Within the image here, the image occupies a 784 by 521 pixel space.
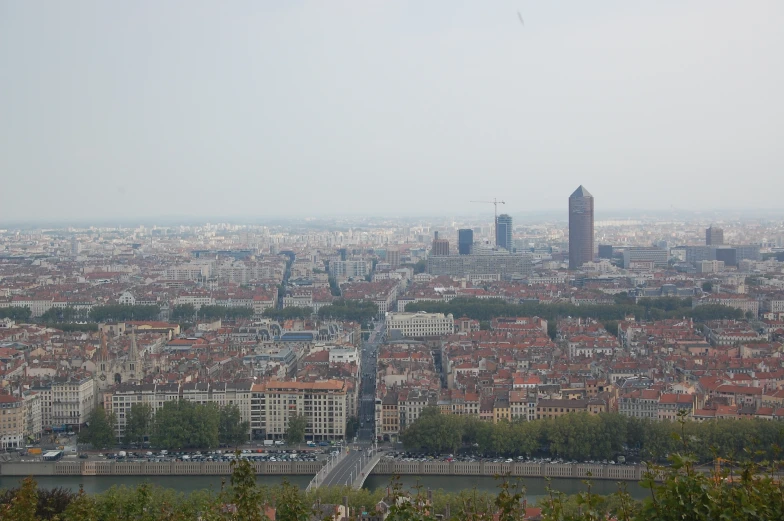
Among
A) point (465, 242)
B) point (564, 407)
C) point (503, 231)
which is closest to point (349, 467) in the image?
point (564, 407)

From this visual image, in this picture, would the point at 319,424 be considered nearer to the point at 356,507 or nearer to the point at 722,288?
the point at 356,507

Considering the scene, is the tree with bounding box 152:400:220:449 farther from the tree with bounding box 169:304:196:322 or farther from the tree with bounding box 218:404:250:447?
the tree with bounding box 169:304:196:322

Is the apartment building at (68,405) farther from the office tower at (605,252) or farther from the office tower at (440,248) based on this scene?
the office tower at (605,252)

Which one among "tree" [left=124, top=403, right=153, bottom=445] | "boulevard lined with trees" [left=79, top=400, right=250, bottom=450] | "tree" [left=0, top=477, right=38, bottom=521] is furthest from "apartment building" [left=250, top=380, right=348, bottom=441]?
"tree" [left=0, top=477, right=38, bottom=521]

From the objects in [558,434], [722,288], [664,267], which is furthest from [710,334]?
[664,267]

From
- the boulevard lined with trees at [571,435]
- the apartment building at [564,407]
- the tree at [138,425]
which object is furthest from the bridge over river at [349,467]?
the tree at [138,425]

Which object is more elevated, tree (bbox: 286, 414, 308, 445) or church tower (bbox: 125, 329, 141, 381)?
church tower (bbox: 125, 329, 141, 381)

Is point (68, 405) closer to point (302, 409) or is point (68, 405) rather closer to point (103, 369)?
point (103, 369)
